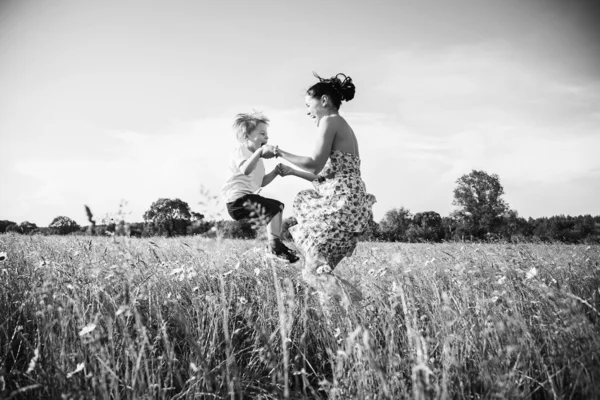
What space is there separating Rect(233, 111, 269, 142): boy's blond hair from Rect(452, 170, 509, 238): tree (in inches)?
2156

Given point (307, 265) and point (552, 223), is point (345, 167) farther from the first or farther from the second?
point (552, 223)

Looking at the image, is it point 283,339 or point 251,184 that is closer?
point 283,339

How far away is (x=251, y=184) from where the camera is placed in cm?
481

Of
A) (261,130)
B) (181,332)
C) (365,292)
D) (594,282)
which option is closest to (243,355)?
(181,332)

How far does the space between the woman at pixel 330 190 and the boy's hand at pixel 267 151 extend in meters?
0.08

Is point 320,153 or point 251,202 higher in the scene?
point 320,153

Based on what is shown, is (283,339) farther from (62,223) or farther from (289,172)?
(62,223)

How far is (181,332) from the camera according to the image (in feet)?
9.86

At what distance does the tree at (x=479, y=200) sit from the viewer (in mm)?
54688

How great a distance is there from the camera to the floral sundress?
3328mm

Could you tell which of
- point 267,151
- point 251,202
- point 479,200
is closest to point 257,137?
point 251,202

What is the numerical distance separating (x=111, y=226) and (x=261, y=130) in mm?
3118

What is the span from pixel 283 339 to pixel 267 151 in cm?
215

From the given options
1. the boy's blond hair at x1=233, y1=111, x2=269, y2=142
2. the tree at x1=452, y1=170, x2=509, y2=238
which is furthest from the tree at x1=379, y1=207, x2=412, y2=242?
the boy's blond hair at x1=233, y1=111, x2=269, y2=142
